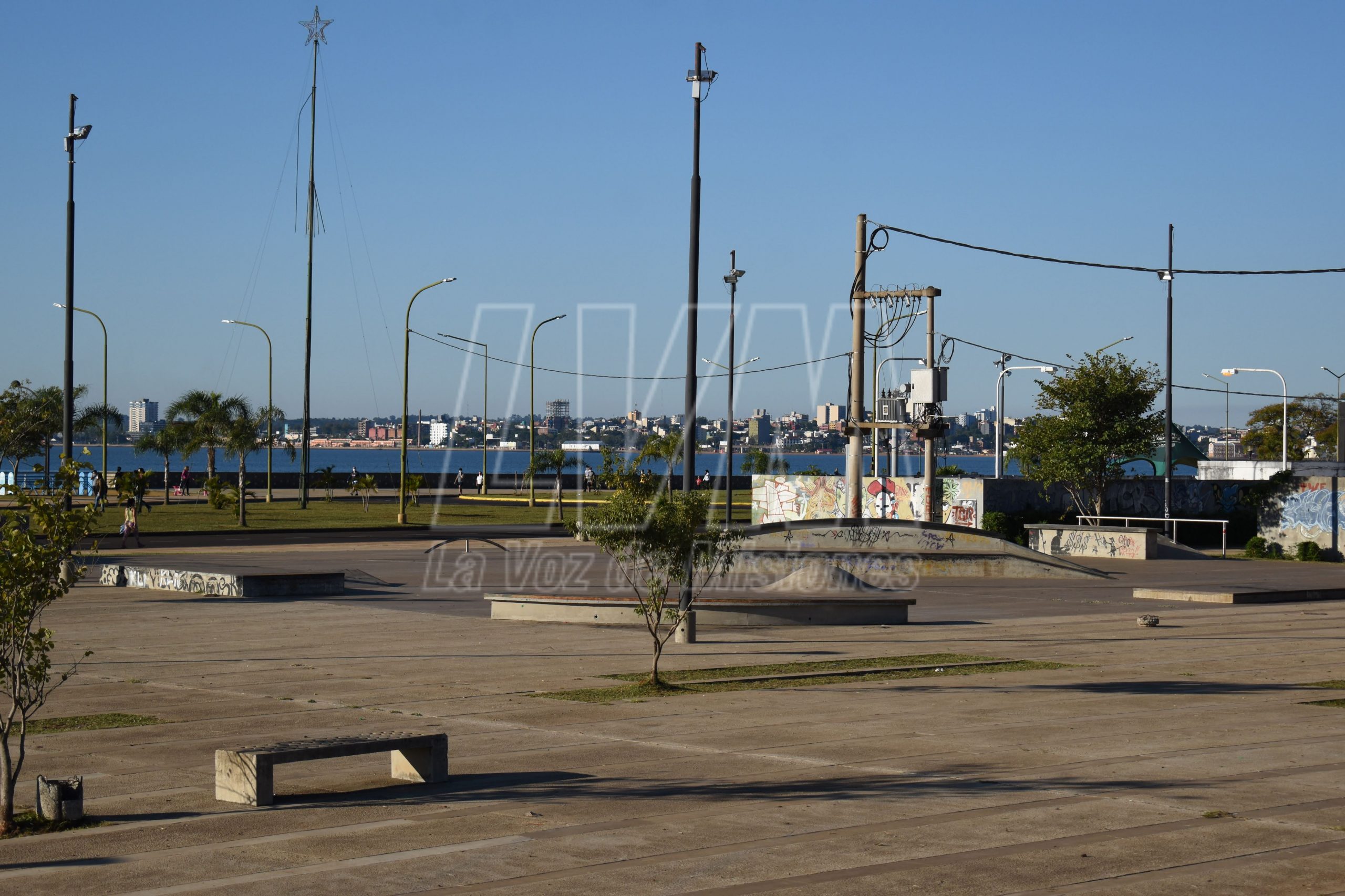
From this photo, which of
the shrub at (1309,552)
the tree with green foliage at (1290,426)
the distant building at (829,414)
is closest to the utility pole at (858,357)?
the shrub at (1309,552)

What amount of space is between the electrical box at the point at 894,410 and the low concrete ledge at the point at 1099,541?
A: 823 centimetres

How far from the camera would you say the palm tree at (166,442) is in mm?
70125

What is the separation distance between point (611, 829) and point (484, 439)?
7305cm

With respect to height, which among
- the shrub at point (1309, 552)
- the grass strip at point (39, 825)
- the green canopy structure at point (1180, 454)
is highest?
the green canopy structure at point (1180, 454)

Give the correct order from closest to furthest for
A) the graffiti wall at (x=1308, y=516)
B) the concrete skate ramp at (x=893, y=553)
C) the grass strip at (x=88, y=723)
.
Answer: the grass strip at (x=88, y=723), the concrete skate ramp at (x=893, y=553), the graffiti wall at (x=1308, y=516)

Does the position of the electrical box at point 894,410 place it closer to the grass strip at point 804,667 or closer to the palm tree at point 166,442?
the grass strip at point 804,667

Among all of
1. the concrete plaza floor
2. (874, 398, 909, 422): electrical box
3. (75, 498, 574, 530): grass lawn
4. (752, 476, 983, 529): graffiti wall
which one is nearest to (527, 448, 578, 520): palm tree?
(75, 498, 574, 530): grass lawn

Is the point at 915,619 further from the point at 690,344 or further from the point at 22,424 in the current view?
the point at 22,424

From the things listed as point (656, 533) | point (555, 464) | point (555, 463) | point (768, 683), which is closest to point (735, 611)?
point (768, 683)

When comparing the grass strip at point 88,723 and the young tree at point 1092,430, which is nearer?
the grass strip at point 88,723

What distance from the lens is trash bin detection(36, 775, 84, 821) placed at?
8.16m

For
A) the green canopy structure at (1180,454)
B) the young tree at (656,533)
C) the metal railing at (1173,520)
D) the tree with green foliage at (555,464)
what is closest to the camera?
the young tree at (656,533)

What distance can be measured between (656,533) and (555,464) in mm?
56923

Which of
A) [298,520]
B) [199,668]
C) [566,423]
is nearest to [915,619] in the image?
[199,668]
